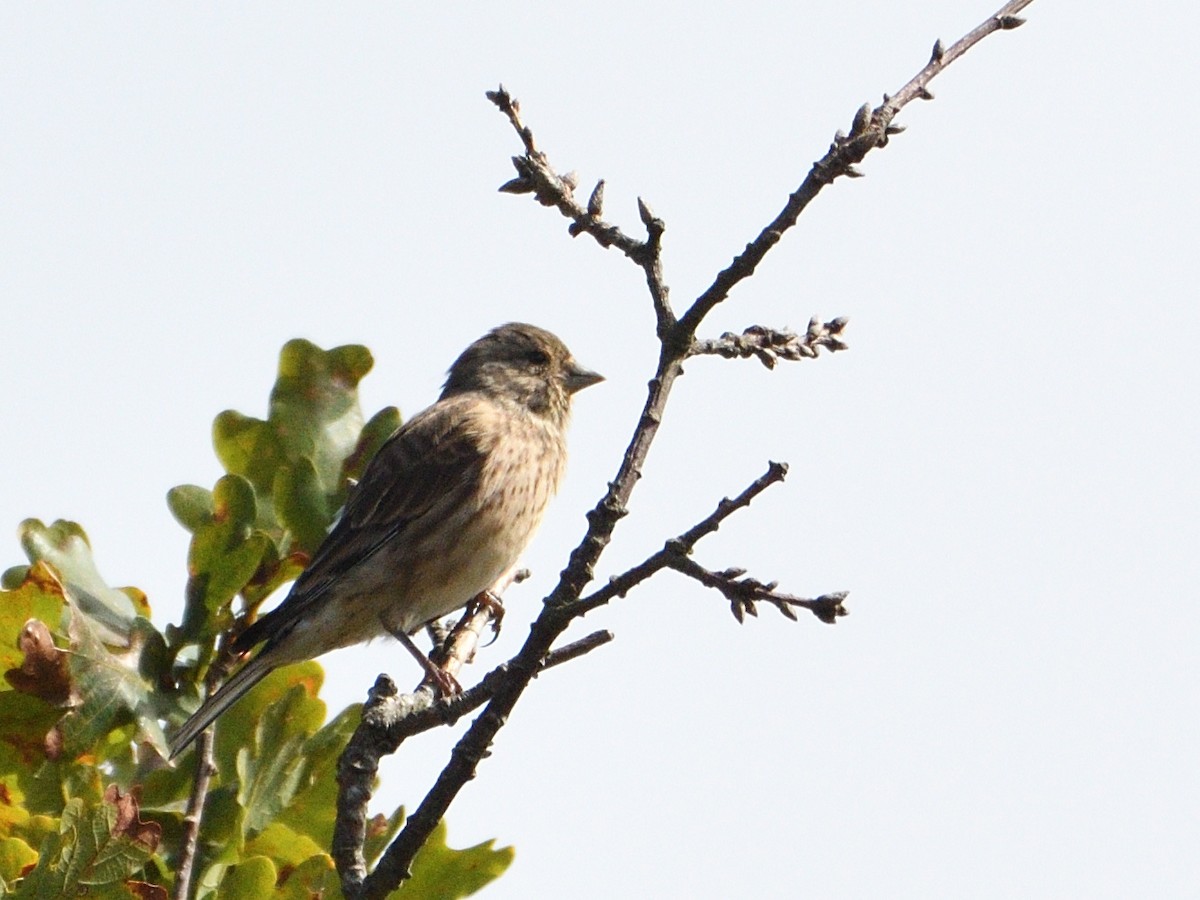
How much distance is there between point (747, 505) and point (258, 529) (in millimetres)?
2134

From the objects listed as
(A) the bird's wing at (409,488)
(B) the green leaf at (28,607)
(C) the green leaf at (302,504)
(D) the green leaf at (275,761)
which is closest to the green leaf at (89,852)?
(D) the green leaf at (275,761)

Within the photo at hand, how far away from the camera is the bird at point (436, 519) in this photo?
21.7 ft

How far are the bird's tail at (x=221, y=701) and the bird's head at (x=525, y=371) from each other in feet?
10.2

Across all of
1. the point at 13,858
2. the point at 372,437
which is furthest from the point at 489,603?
the point at 13,858

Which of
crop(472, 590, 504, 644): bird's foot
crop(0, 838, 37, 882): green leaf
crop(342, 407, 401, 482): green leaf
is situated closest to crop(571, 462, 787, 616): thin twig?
crop(0, 838, 37, 882): green leaf

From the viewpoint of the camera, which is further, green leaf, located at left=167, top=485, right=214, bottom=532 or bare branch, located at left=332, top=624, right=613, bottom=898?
green leaf, located at left=167, top=485, right=214, bottom=532

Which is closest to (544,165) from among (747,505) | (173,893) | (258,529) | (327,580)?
(747,505)

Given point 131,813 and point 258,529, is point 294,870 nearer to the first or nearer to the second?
point 131,813

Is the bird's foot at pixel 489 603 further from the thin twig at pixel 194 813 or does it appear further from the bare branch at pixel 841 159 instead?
the bare branch at pixel 841 159

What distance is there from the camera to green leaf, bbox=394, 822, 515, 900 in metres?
3.83

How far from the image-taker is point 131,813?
3055 mm

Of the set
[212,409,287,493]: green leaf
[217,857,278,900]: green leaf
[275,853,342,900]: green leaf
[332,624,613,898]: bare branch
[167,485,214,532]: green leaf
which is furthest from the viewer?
[212,409,287,493]: green leaf

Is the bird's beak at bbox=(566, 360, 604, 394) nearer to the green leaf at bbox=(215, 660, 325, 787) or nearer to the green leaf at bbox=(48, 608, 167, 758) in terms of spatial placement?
the green leaf at bbox=(215, 660, 325, 787)

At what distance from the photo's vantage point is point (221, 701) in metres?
4.12
